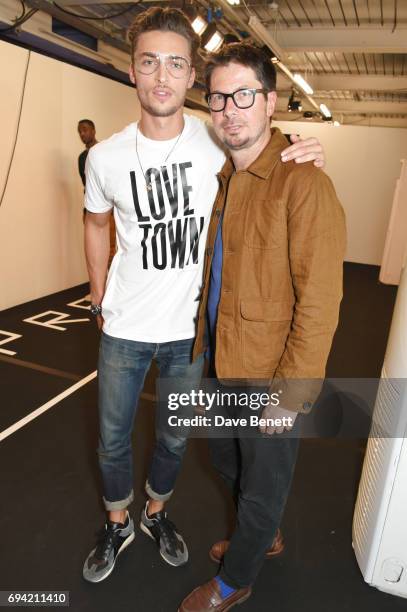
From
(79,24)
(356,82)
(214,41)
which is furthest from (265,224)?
(356,82)

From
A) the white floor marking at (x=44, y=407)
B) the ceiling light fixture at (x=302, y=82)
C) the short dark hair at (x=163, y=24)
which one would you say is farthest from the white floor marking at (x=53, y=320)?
the ceiling light fixture at (x=302, y=82)

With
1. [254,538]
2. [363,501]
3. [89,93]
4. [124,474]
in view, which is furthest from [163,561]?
[89,93]

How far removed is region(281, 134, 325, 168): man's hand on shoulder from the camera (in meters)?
1.18

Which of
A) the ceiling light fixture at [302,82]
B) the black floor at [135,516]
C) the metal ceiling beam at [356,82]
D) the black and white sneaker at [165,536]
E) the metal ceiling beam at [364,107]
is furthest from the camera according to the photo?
the metal ceiling beam at [364,107]

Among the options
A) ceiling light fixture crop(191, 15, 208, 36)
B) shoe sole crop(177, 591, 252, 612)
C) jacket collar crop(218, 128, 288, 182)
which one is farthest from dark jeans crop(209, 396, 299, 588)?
ceiling light fixture crop(191, 15, 208, 36)

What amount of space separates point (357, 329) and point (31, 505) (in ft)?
12.4

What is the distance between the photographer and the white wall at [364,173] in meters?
8.77

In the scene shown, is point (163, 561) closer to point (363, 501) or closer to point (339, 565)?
point (339, 565)

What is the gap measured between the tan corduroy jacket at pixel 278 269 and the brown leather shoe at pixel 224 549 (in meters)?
0.84

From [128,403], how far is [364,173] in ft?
28.6

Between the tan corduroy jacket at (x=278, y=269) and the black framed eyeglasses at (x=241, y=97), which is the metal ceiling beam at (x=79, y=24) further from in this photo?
the tan corduroy jacket at (x=278, y=269)

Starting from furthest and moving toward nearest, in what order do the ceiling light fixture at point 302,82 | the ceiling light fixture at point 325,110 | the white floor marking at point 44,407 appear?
the ceiling light fixture at point 325,110 → the ceiling light fixture at point 302,82 → the white floor marking at point 44,407

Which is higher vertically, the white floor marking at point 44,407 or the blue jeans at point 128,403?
the blue jeans at point 128,403

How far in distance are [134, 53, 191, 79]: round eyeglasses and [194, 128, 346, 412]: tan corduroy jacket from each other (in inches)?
13.6
